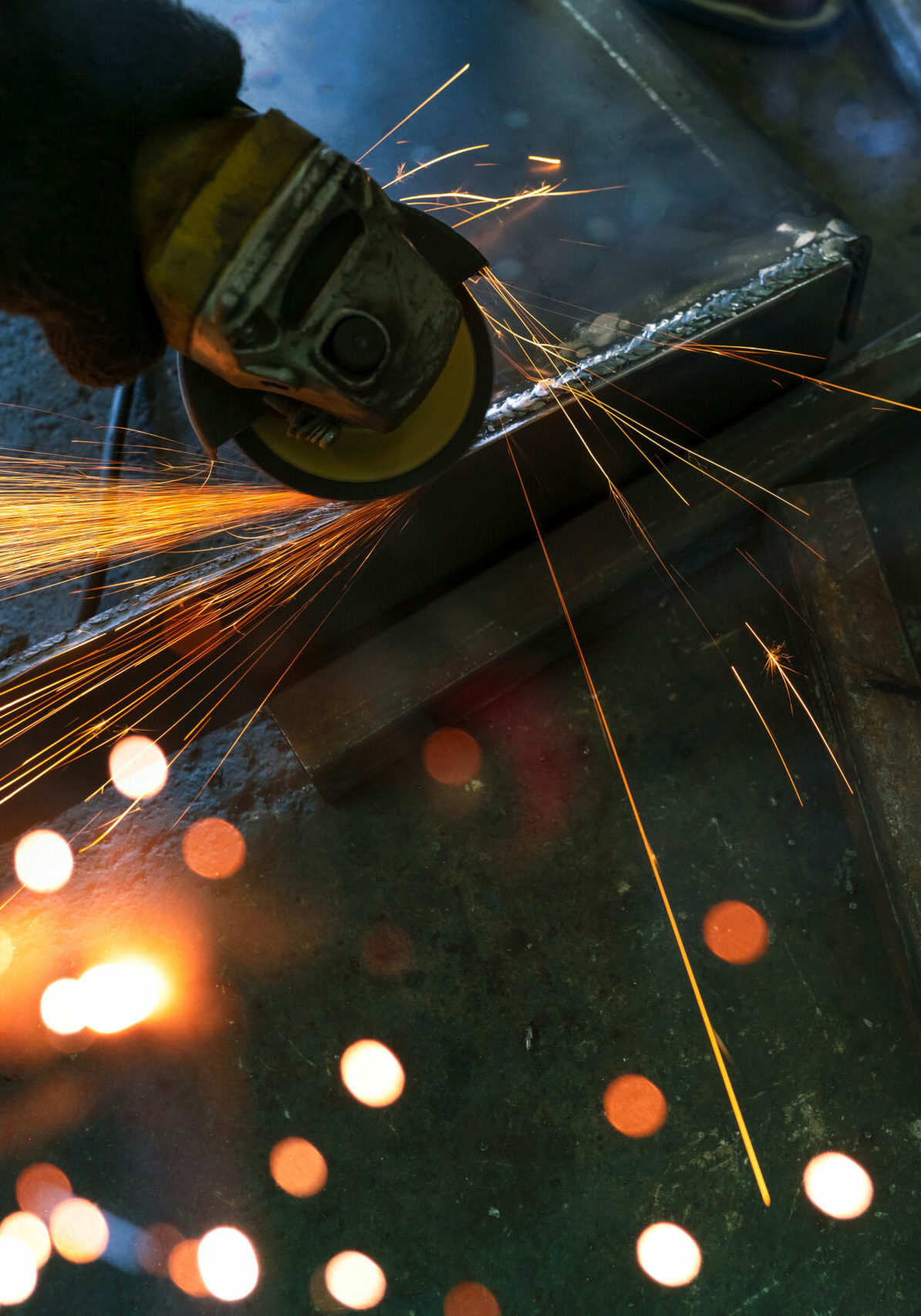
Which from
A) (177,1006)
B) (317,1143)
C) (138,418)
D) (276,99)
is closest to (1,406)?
(138,418)

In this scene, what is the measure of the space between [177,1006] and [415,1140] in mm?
593

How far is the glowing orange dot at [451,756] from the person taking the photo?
216 centimetres

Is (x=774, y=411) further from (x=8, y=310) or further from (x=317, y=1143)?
(x=317, y=1143)

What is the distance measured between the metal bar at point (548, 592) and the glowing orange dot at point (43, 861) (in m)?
0.64

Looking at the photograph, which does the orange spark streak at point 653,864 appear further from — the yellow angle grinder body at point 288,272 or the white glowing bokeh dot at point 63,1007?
the white glowing bokeh dot at point 63,1007

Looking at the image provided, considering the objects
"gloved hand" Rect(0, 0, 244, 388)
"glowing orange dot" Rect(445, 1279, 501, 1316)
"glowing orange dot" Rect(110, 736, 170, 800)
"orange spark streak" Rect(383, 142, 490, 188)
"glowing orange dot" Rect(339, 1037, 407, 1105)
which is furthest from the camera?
"orange spark streak" Rect(383, 142, 490, 188)

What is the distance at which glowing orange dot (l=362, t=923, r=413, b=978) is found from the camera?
202cm

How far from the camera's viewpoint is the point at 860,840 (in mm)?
2010

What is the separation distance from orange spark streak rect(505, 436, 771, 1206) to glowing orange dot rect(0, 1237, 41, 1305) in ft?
4.88

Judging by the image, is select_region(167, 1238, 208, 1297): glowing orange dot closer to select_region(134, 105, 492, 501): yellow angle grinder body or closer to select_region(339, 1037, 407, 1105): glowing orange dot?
select_region(339, 1037, 407, 1105): glowing orange dot

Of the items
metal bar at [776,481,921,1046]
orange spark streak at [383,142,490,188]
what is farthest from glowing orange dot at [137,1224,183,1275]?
orange spark streak at [383,142,490,188]

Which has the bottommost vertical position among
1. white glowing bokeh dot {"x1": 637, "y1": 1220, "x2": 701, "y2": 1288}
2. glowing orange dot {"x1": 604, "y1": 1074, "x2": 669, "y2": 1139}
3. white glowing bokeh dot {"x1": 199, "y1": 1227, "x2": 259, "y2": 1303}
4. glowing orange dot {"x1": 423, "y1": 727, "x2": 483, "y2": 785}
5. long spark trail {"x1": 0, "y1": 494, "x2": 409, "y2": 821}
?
white glowing bokeh dot {"x1": 637, "y1": 1220, "x2": 701, "y2": 1288}

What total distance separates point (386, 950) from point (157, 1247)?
2.42ft

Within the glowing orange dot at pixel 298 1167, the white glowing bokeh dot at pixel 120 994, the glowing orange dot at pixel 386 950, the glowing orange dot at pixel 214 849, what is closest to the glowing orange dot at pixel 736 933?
the glowing orange dot at pixel 386 950
